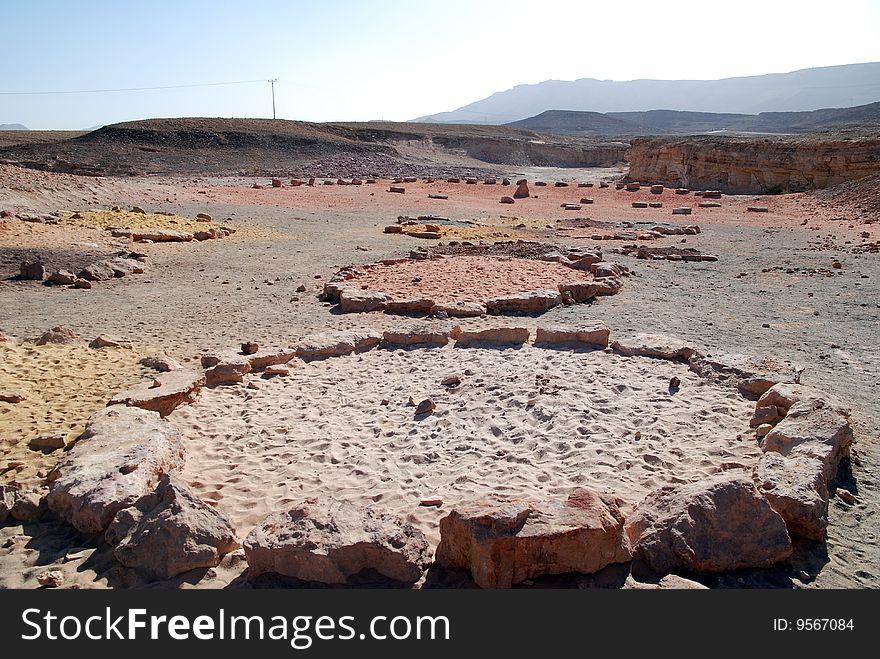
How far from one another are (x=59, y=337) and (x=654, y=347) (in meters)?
6.97

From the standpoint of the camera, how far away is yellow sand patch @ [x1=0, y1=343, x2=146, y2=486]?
517cm

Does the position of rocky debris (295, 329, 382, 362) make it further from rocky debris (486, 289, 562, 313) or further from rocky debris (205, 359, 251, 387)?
rocky debris (486, 289, 562, 313)

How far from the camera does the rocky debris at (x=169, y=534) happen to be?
12.8ft

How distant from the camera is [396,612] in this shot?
3.43m

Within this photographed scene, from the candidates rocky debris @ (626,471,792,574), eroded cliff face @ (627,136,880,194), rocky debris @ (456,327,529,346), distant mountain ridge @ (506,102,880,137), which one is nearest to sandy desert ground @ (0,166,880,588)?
rocky debris @ (626,471,792,574)

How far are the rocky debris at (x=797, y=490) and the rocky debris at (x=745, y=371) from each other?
1688 mm

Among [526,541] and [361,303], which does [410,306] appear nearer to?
[361,303]

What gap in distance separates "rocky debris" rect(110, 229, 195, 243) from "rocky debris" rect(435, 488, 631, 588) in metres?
13.4

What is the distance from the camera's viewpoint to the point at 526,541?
3729 millimetres

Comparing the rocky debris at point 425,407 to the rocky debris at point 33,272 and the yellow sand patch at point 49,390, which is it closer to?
the yellow sand patch at point 49,390

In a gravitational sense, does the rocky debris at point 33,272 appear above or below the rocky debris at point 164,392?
above

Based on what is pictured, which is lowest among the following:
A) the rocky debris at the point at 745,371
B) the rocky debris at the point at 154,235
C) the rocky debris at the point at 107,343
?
the rocky debris at the point at 745,371

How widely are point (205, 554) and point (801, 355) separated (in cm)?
682

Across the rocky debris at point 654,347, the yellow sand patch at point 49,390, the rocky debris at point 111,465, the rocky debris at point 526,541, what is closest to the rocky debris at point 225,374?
the yellow sand patch at point 49,390
